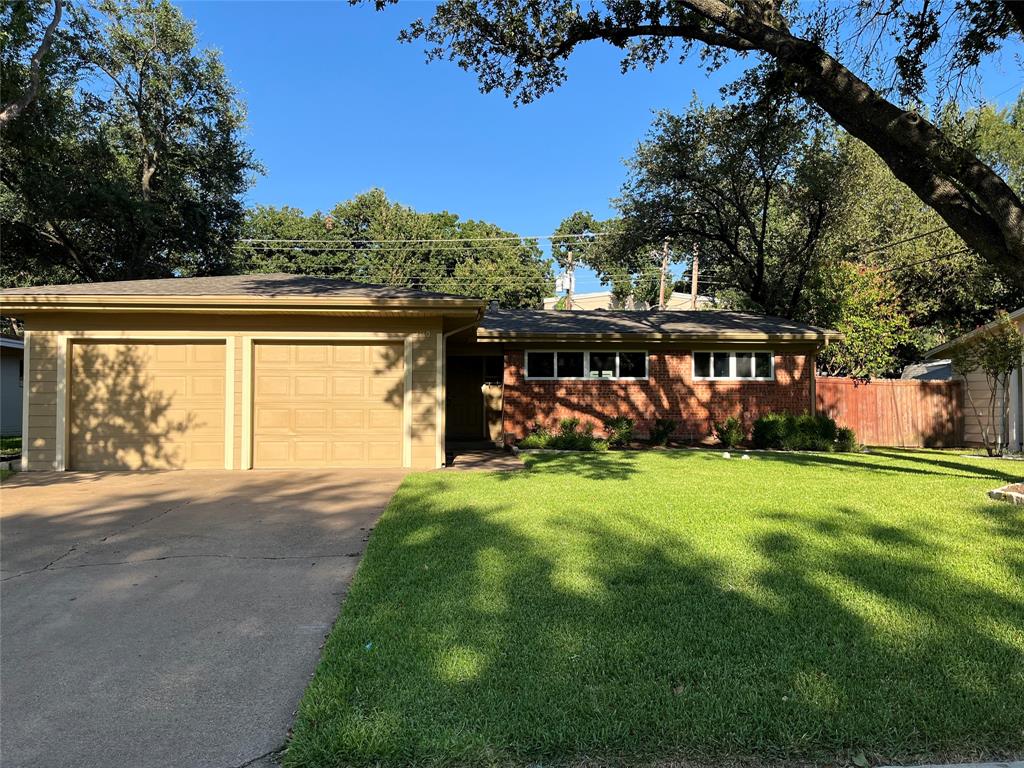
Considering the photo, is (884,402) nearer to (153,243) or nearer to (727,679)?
(727,679)

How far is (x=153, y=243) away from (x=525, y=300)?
26192mm

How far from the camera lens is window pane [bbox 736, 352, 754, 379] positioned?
15422 mm

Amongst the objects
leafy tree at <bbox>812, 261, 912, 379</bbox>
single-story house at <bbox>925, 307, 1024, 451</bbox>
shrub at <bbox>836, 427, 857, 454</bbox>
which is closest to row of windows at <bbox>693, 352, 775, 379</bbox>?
leafy tree at <bbox>812, 261, 912, 379</bbox>

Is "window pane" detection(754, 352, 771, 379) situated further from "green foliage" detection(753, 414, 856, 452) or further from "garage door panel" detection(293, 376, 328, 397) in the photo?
"garage door panel" detection(293, 376, 328, 397)

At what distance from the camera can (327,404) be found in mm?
10406

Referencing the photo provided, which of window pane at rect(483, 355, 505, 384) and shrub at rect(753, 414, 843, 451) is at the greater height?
window pane at rect(483, 355, 505, 384)

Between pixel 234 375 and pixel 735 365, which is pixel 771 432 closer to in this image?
pixel 735 365

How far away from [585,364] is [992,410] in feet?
34.4

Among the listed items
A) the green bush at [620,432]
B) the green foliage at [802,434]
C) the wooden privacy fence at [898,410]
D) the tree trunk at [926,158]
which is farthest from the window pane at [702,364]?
the tree trunk at [926,158]

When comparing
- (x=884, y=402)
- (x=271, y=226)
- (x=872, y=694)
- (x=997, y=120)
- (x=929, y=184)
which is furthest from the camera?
(x=271, y=226)

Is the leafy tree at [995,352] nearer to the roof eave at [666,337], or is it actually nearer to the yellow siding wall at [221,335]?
the roof eave at [666,337]

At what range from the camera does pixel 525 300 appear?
43.1m

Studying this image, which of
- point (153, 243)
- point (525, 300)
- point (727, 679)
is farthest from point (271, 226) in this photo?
point (727, 679)

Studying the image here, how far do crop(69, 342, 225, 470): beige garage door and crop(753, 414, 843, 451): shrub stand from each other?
11516mm
